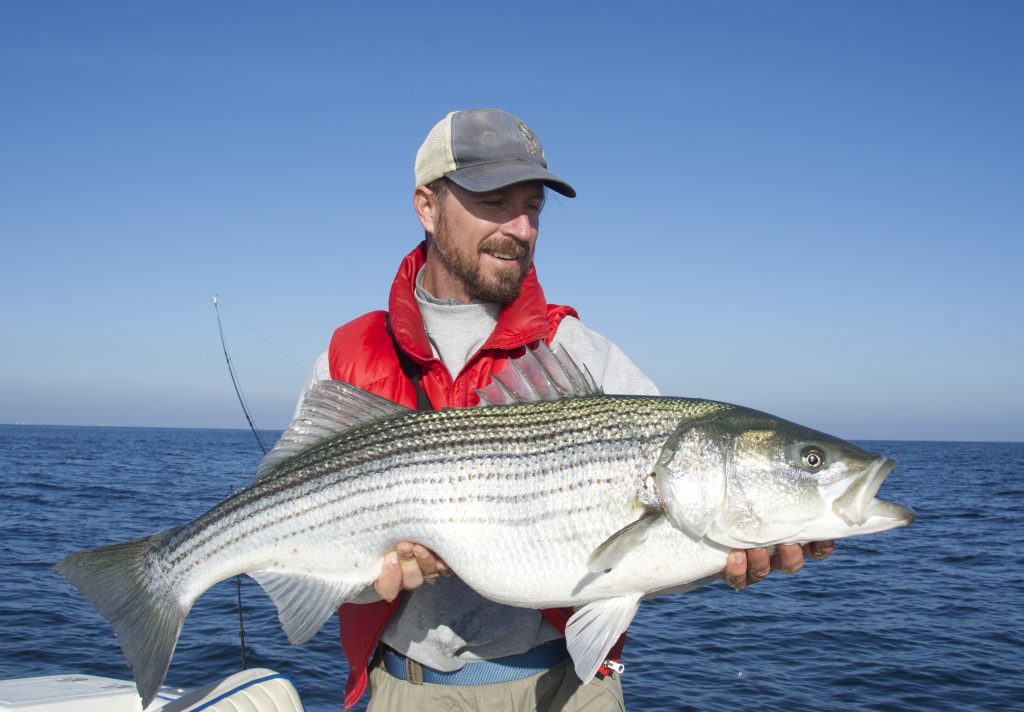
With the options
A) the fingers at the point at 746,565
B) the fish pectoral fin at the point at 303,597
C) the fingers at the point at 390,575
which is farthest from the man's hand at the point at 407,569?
the fingers at the point at 746,565

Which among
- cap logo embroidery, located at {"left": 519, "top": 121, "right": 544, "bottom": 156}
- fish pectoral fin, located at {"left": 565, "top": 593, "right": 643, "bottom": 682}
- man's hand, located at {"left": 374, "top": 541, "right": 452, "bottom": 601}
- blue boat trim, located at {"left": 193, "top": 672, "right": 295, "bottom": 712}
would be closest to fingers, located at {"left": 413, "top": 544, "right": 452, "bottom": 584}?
man's hand, located at {"left": 374, "top": 541, "right": 452, "bottom": 601}

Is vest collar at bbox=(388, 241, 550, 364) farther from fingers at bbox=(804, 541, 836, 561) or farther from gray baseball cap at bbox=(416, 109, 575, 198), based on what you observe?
fingers at bbox=(804, 541, 836, 561)

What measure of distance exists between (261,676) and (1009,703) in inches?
412

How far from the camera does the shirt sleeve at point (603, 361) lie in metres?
4.75

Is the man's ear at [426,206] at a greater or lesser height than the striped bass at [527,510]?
greater

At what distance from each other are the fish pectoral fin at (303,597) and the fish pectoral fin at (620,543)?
3.75 feet

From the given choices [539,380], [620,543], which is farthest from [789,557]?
[539,380]

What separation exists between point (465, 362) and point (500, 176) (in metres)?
1.07

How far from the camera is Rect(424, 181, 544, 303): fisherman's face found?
4.80 meters

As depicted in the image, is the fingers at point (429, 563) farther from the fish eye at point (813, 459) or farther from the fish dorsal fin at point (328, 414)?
the fish eye at point (813, 459)

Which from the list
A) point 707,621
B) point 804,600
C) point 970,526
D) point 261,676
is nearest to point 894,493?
point 970,526

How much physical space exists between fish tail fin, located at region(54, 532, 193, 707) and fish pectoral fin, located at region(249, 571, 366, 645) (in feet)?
1.43

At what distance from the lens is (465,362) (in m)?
4.81

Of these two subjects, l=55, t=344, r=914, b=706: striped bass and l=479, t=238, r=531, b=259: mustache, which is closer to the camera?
l=55, t=344, r=914, b=706: striped bass
